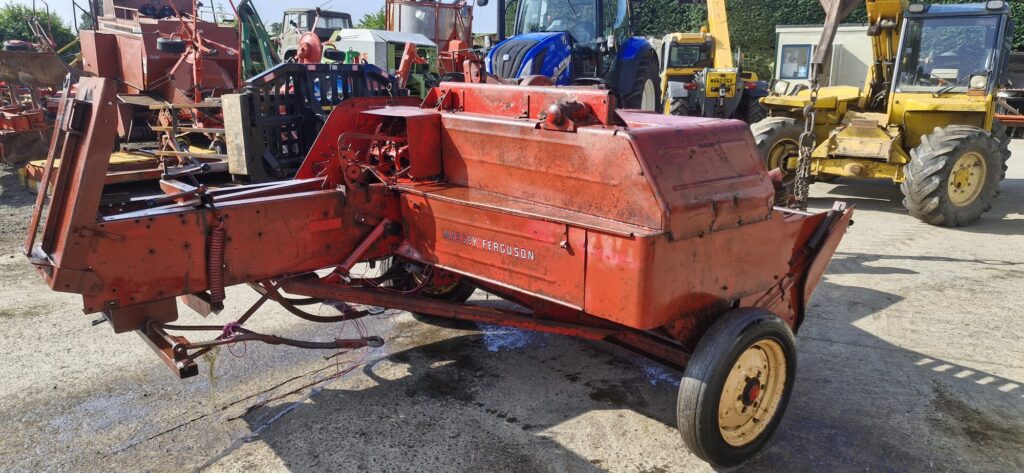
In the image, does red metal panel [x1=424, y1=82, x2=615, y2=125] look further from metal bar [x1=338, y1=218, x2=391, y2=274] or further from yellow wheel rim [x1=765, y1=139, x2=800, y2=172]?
yellow wheel rim [x1=765, y1=139, x2=800, y2=172]

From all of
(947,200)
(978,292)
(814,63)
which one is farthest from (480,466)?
(947,200)

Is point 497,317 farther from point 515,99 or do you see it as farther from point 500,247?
point 515,99

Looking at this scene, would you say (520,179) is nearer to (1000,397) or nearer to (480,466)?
(480,466)

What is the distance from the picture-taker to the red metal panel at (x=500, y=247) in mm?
3029

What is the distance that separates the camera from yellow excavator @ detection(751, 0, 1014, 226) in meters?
7.91

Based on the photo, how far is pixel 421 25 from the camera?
63.3 ft

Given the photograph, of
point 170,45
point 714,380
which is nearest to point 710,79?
point 170,45

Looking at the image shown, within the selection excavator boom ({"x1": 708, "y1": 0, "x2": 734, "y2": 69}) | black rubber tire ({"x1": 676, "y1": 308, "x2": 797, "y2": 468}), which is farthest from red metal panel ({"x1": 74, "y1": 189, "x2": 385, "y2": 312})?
excavator boom ({"x1": 708, "y1": 0, "x2": 734, "y2": 69})

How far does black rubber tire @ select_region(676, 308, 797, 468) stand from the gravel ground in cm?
17

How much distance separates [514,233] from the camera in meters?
3.18

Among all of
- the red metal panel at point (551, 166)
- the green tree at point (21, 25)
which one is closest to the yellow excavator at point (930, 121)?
the red metal panel at point (551, 166)

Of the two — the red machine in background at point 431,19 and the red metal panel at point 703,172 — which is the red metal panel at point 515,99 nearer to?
the red metal panel at point 703,172

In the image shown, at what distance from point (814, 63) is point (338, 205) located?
4.95 m

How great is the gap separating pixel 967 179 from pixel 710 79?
5.28 meters
